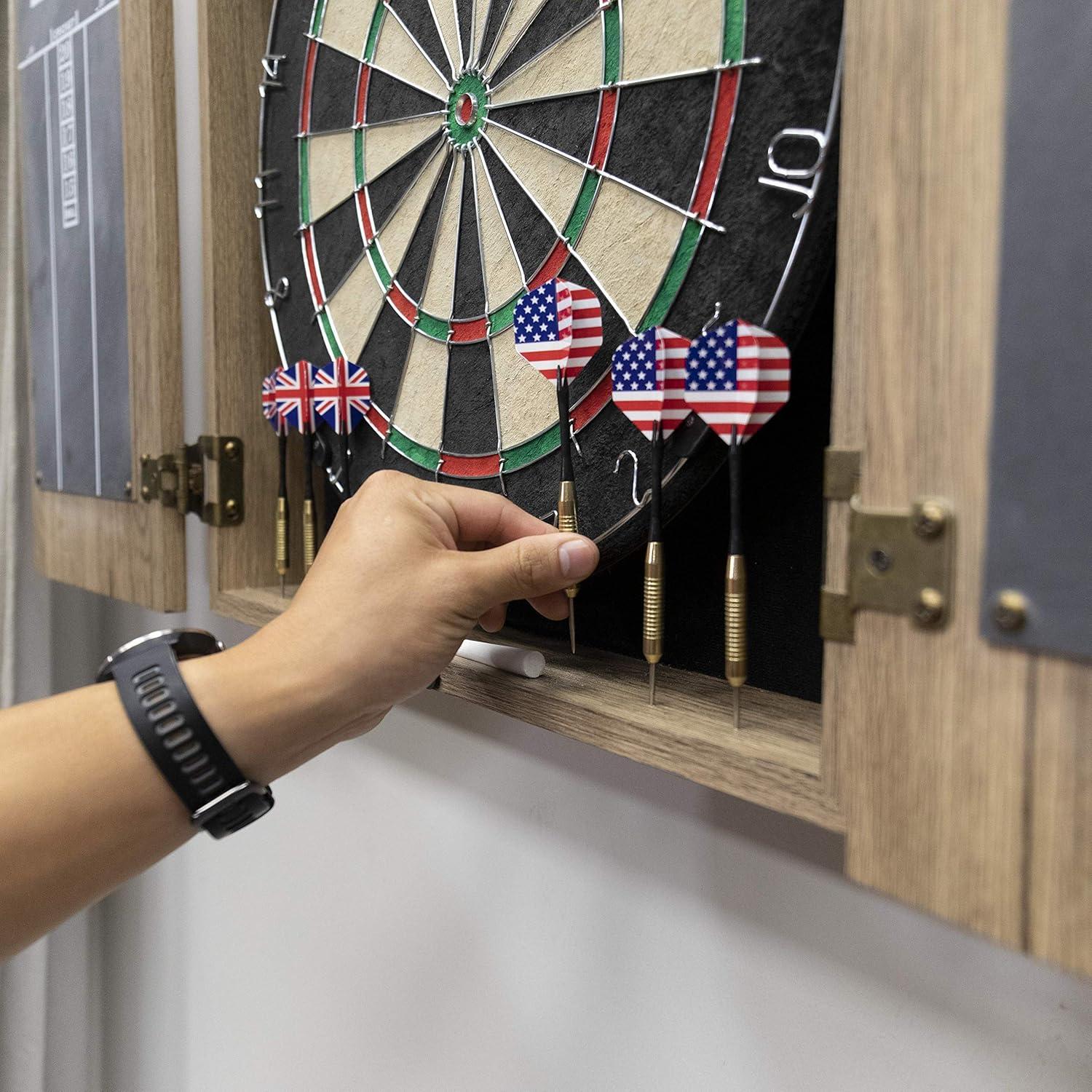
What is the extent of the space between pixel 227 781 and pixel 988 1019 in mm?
519

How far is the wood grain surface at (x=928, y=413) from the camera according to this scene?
0.44m

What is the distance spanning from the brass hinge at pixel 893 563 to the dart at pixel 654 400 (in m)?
0.17

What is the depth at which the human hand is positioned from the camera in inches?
27.3

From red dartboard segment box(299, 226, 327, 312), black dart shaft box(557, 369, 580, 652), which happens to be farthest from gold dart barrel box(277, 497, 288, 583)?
black dart shaft box(557, 369, 580, 652)

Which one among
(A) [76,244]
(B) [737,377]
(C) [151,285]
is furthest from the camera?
(A) [76,244]

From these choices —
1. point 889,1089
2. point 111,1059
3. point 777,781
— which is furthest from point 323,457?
point 111,1059

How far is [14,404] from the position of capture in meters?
1.63

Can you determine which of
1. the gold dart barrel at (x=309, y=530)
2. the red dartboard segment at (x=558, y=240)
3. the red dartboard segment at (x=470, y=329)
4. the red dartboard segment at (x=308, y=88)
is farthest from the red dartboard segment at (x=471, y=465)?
the red dartboard segment at (x=308, y=88)

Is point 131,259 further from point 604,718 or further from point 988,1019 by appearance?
point 988,1019

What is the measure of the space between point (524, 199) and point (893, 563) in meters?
0.47

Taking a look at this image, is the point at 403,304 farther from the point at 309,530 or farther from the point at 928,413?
the point at 928,413

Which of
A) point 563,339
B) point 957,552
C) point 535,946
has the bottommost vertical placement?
point 535,946

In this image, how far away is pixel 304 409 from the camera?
1.00 m

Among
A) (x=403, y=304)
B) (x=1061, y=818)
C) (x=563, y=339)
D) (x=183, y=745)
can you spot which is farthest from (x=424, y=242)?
(x=1061, y=818)
